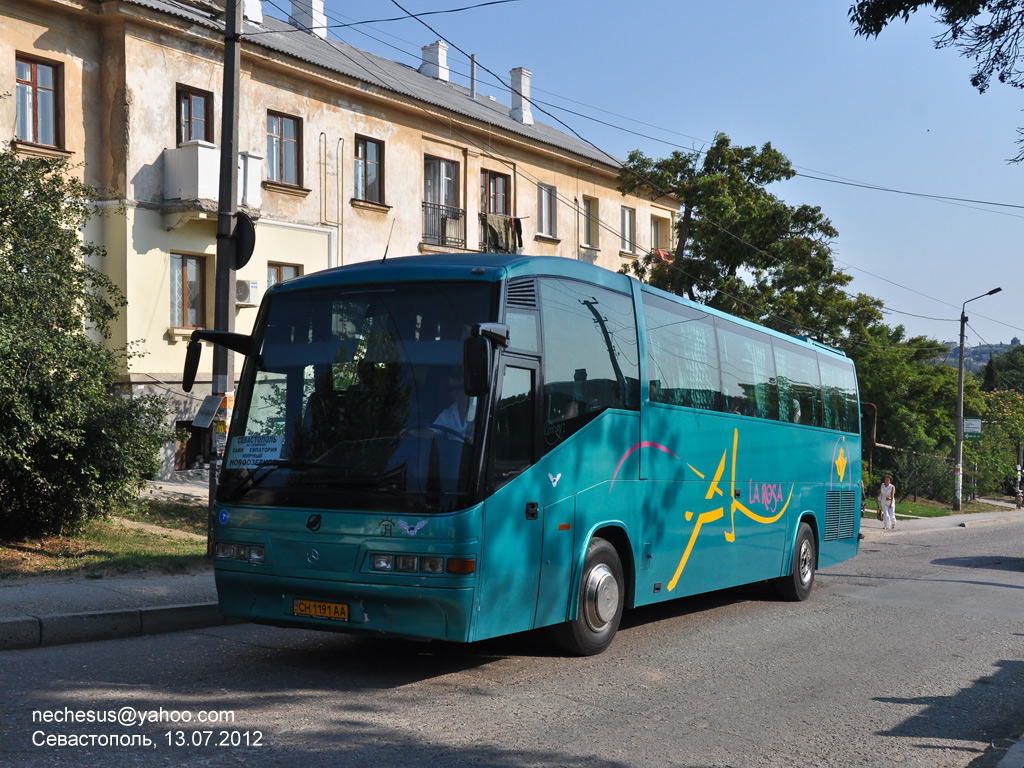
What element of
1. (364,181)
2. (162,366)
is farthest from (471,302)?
(364,181)

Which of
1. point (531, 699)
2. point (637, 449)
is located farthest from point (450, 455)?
point (637, 449)

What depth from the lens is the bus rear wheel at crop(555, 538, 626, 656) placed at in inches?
325

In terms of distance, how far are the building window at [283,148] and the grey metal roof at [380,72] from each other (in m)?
1.55

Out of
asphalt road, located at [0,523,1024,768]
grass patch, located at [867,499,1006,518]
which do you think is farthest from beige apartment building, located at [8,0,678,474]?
grass patch, located at [867,499,1006,518]

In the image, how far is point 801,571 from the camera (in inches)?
517

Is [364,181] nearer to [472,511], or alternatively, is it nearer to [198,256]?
[198,256]

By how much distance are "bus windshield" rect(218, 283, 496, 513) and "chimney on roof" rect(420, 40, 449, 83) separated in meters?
31.1

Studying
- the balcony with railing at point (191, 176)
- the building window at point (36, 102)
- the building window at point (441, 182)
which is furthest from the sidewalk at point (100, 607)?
the building window at point (441, 182)

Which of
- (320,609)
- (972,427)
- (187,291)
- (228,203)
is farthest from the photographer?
(972,427)

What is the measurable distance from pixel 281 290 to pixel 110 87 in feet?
49.1

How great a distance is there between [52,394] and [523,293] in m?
6.67

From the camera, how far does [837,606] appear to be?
1240 centimetres

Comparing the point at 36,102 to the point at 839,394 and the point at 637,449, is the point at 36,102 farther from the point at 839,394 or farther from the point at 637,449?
the point at 637,449

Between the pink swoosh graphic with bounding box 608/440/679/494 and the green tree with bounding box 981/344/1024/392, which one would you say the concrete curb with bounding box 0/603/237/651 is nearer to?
the pink swoosh graphic with bounding box 608/440/679/494
